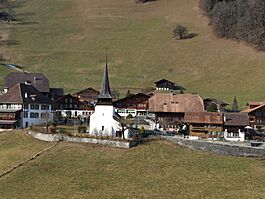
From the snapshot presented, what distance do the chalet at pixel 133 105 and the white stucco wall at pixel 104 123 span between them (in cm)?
2685

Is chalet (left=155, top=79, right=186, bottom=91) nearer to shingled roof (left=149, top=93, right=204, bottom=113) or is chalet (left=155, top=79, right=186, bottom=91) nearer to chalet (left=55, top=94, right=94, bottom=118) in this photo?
chalet (left=55, top=94, right=94, bottom=118)

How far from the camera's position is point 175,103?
80000 mm

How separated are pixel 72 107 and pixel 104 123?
1076 inches

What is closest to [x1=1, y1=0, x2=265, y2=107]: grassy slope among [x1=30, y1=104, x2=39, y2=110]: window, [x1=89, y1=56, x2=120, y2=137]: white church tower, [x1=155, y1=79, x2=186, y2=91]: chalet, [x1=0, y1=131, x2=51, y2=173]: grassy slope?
[x1=155, y1=79, x2=186, y2=91]: chalet

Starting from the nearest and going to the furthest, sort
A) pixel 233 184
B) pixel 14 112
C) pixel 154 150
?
1. pixel 233 184
2. pixel 154 150
3. pixel 14 112

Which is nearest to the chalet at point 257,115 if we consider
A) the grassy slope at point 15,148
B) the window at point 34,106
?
the window at point 34,106

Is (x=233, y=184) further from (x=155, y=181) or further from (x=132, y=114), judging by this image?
(x=132, y=114)

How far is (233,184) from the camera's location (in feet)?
143

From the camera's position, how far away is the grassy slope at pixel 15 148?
51.2 metres

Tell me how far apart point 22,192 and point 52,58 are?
9332 centimetres

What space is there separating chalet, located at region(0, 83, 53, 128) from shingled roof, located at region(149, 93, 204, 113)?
14.5m

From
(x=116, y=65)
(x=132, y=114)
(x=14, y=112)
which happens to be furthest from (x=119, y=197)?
(x=116, y=65)

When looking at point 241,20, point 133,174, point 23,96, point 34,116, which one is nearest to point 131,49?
point 241,20

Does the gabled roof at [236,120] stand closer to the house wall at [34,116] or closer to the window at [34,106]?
the house wall at [34,116]
